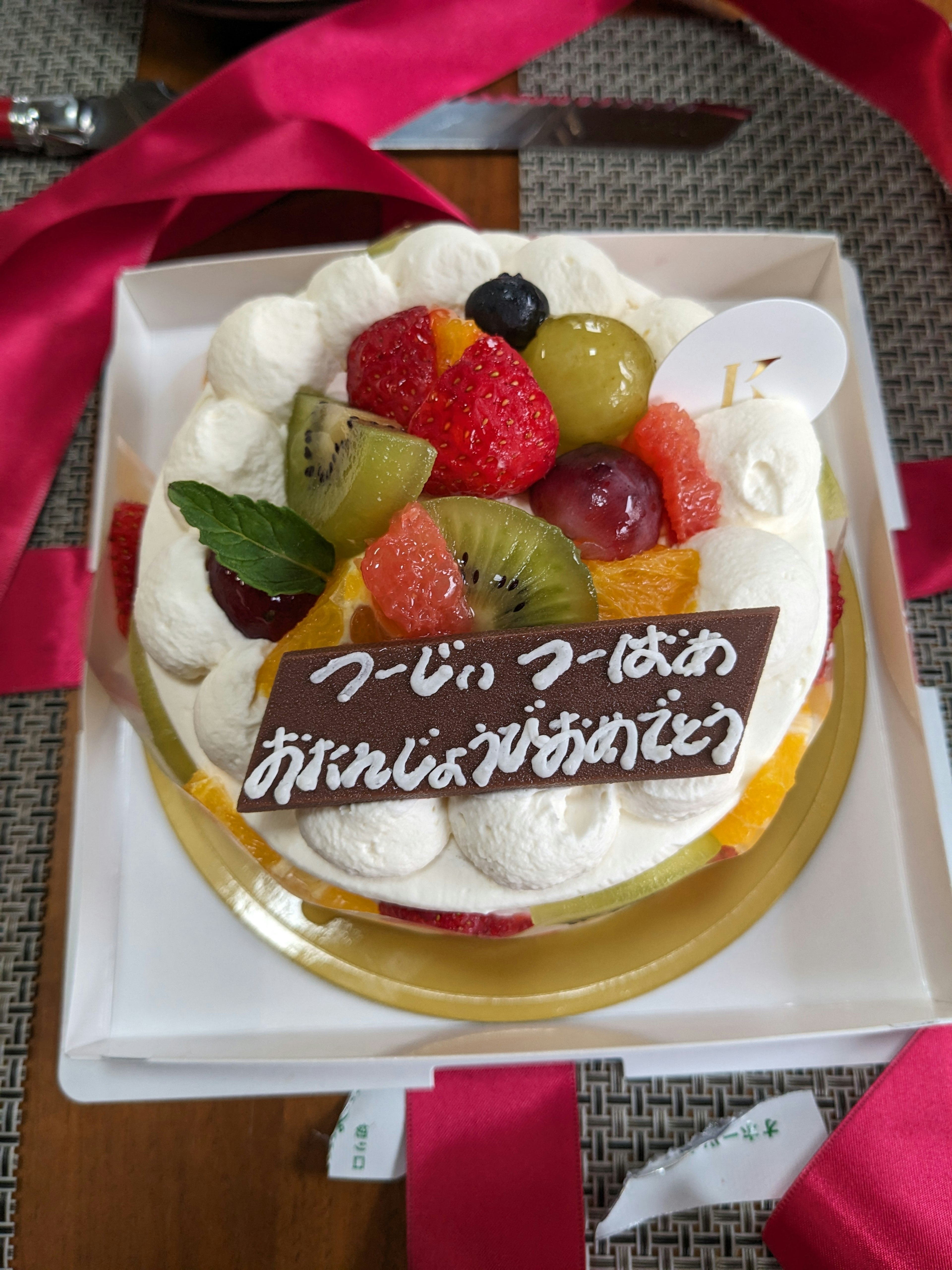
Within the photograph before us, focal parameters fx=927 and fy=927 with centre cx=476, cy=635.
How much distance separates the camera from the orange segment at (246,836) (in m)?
1.27

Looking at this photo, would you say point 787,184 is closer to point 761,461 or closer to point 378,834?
point 761,461

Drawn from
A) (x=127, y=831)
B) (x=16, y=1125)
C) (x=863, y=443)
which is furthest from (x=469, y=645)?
(x=16, y=1125)

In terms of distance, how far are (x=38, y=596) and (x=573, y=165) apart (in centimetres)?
128

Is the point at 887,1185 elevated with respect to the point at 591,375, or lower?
lower

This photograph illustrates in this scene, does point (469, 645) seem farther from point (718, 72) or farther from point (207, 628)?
point (718, 72)

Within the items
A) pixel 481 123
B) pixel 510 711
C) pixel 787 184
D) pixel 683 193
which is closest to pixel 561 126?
pixel 481 123

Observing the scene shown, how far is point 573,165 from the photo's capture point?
1.80m

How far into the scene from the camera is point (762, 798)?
1.24 m

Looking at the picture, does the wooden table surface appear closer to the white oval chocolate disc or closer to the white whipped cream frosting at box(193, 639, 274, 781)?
the white whipped cream frosting at box(193, 639, 274, 781)

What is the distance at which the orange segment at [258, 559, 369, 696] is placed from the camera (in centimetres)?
113

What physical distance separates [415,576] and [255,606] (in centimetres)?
28

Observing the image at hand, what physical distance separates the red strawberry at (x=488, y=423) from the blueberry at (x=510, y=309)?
4.5 inches

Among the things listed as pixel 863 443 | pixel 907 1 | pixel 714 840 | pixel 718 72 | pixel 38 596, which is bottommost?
pixel 714 840

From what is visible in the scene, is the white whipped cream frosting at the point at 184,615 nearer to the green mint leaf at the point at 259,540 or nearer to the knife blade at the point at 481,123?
the green mint leaf at the point at 259,540
